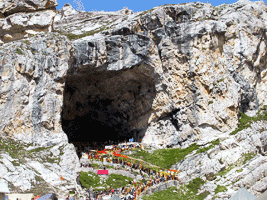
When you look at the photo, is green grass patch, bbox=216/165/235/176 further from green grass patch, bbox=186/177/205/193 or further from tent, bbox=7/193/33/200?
tent, bbox=7/193/33/200

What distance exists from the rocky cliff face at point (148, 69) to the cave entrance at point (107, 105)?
140mm

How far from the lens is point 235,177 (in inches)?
997

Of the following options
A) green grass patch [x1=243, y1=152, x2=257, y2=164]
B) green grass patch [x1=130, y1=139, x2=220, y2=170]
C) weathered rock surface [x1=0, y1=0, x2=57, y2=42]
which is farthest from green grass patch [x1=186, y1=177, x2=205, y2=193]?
weathered rock surface [x1=0, y1=0, x2=57, y2=42]

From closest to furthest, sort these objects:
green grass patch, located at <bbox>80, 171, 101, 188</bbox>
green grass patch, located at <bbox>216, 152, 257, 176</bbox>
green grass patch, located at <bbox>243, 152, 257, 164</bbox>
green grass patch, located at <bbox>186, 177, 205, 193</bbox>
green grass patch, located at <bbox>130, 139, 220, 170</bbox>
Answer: green grass patch, located at <bbox>80, 171, 101, 188</bbox>, green grass patch, located at <bbox>186, 177, 205, 193</bbox>, green grass patch, located at <bbox>216, 152, 257, 176</bbox>, green grass patch, located at <bbox>243, 152, 257, 164</bbox>, green grass patch, located at <bbox>130, 139, 220, 170</bbox>

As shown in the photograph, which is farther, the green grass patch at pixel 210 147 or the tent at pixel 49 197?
the green grass patch at pixel 210 147

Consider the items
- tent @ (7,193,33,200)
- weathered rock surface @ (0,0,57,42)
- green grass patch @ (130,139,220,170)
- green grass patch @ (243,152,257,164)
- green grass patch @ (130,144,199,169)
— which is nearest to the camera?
tent @ (7,193,33,200)

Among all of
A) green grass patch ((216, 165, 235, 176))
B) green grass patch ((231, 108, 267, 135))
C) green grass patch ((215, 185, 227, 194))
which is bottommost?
green grass patch ((215, 185, 227, 194))

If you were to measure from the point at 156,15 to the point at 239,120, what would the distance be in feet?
49.8

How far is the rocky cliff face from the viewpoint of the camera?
2981 centimetres

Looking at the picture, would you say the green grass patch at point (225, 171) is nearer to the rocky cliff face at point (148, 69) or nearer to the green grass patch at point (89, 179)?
the rocky cliff face at point (148, 69)

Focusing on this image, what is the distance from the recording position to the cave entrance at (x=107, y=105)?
3850 cm

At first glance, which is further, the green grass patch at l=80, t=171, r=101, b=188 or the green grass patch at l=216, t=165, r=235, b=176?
the green grass patch at l=216, t=165, r=235, b=176

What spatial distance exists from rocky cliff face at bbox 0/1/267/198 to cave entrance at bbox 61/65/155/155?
140 millimetres

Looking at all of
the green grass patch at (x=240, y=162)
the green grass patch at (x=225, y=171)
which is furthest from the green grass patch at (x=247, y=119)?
the green grass patch at (x=225, y=171)
